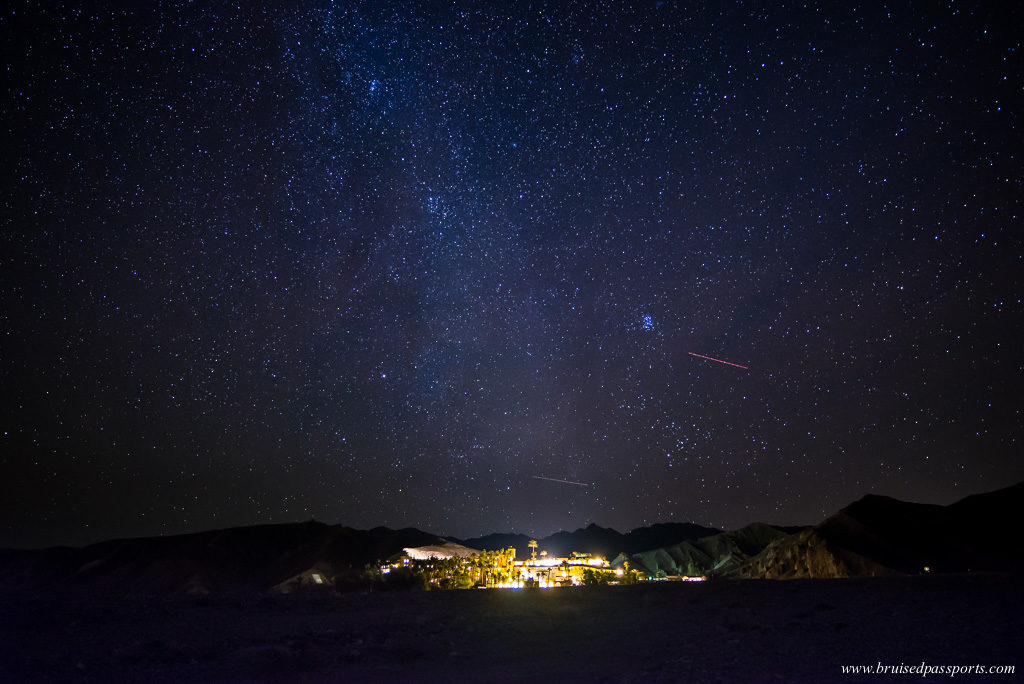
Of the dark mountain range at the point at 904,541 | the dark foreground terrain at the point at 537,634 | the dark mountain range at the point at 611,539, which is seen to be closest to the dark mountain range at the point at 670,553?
the dark mountain range at the point at 904,541

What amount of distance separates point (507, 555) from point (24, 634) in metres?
22.0

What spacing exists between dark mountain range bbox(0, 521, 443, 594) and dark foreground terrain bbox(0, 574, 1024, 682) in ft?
165

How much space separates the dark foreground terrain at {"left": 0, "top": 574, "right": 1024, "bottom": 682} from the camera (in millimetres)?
9406

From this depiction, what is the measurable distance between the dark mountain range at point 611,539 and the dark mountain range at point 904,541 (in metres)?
83.8

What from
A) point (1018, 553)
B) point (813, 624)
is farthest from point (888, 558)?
point (813, 624)

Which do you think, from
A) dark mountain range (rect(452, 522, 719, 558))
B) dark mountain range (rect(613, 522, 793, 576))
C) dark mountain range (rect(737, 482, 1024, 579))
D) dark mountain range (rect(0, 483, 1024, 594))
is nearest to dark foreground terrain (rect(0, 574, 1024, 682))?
dark mountain range (rect(0, 483, 1024, 594))

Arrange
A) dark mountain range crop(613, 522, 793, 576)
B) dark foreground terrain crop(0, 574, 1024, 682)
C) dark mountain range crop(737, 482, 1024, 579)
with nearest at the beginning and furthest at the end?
dark foreground terrain crop(0, 574, 1024, 682)
dark mountain range crop(737, 482, 1024, 579)
dark mountain range crop(613, 522, 793, 576)

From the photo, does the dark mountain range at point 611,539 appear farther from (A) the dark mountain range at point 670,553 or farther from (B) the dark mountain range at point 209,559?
(B) the dark mountain range at point 209,559

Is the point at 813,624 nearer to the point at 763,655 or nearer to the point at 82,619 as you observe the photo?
the point at 763,655

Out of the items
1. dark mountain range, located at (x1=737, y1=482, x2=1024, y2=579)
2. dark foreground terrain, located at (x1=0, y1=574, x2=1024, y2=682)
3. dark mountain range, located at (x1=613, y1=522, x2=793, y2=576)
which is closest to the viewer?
dark foreground terrain, located at (x1=0, y1=574, x2=1024, y2=682)

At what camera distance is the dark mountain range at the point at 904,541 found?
45.1 metres

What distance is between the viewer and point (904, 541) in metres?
49.8

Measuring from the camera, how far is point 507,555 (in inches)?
1249

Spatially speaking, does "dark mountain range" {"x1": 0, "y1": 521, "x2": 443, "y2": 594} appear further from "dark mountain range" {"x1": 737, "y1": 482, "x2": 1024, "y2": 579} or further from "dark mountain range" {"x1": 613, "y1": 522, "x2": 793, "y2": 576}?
"dark mountain range" {"x1": 737, "y1": 482, "x2": 1024, "y2": 579}
